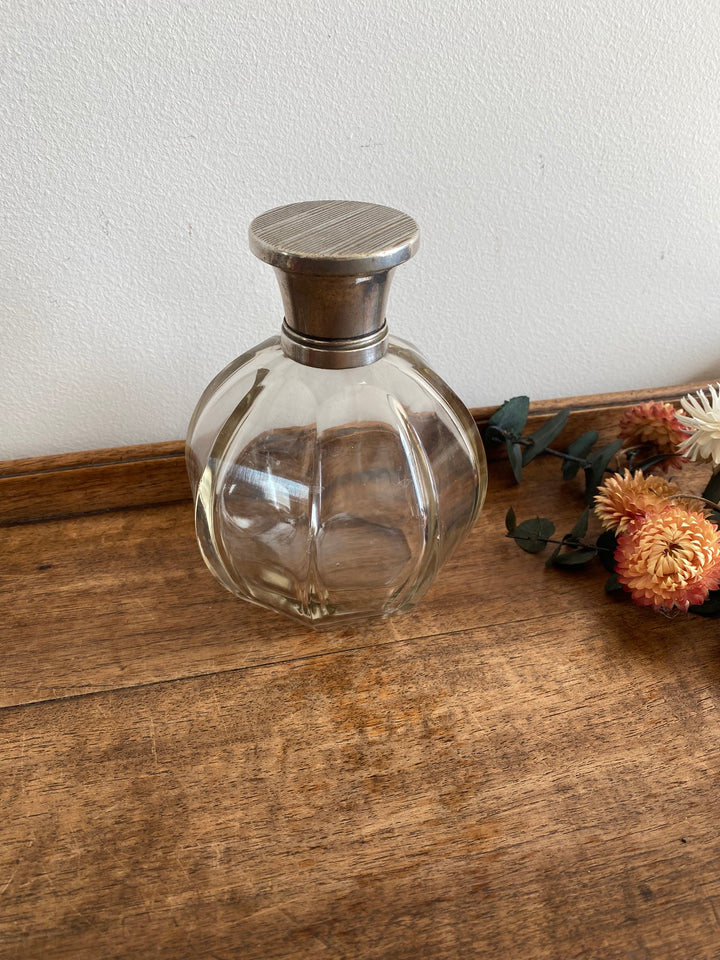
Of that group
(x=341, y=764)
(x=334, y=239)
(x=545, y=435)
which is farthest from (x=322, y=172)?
(x=341, y=764)

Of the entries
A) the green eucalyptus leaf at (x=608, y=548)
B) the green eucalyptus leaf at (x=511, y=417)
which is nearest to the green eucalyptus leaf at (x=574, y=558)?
the green eucalyptus leaf at (x=608, y=548)

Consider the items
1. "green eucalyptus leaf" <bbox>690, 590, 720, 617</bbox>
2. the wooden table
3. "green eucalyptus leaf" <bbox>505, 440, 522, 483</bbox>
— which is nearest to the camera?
the wooden table

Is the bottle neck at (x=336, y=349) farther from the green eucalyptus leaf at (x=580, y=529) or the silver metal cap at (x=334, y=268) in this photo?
the green eucalyptus leaf at (x=580, y=529)

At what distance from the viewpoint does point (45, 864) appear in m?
0.36

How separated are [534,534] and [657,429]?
13 centimetres

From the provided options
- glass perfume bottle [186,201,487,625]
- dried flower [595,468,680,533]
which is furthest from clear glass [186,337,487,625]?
dried flower [595,468,680,533]

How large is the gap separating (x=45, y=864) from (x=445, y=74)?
1.63 ft

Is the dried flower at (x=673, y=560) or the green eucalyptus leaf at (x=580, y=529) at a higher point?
the dried flower at (x=673, y=560)

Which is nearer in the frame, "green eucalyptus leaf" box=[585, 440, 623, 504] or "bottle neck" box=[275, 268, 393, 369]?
"bottle neck" box=[275, 268, 393, 369]

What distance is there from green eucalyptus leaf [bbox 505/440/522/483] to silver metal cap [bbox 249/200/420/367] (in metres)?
0.21

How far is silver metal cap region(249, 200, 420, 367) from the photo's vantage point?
36 cm

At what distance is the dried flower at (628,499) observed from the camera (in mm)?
500

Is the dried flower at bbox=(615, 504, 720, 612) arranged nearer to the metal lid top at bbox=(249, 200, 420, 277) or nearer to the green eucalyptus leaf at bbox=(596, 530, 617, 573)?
the green eucalyptus leaf at bbox=(596, 530, 617, 573)

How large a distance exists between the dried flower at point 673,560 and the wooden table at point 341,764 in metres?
0.05
